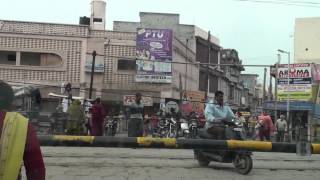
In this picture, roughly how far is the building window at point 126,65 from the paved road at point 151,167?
123 feet

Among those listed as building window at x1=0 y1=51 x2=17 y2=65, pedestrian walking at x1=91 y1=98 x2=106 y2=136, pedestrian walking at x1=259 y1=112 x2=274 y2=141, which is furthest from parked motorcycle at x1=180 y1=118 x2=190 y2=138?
building window at x1=0 y1=51 x2=17 y2=65

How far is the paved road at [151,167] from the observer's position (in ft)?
33.2

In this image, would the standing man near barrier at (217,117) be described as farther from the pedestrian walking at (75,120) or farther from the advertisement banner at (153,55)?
the advertisement banner at (153,55)

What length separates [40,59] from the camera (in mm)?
51469

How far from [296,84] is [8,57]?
2292 cm

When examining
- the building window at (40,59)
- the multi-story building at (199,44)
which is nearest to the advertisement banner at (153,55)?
the multi-story building at (199,44)

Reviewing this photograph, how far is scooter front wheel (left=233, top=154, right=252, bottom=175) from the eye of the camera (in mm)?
10633

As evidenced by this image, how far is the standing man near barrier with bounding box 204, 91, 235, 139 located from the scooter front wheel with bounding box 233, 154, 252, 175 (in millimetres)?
482

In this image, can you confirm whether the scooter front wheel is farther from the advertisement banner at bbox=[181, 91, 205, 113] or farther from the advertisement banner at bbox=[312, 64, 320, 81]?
the advertisement banner at bbox=[312, 64, 320, 81]

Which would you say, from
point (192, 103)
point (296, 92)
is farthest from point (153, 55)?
point (296, 92)

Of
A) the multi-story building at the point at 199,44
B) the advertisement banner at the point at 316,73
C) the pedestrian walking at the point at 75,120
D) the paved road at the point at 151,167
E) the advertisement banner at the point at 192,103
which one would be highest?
the multi-story building at the point at 199,44

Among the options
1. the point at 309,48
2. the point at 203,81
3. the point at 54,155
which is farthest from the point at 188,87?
the point at 54,155

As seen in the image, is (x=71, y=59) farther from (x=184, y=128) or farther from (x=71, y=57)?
(x=184, y=128)

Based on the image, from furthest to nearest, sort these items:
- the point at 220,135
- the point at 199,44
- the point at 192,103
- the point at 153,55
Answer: the point at 199,44, the point at 192,103, the point at 153,55, the point at 220,135
